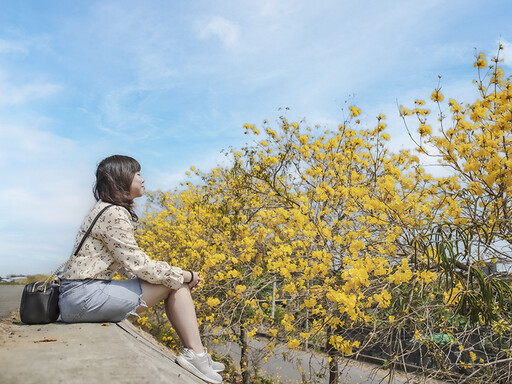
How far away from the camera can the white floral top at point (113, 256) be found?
2.44m

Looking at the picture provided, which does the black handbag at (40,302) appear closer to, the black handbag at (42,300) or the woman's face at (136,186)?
the black handbag at (42,300)

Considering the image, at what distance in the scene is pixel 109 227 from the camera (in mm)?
2449

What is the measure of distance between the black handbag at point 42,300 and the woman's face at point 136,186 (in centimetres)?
22

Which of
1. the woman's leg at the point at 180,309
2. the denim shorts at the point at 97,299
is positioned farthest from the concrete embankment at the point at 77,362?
the woman's leg at the point at 180,309

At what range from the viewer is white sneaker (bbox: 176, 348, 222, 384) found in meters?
2.45

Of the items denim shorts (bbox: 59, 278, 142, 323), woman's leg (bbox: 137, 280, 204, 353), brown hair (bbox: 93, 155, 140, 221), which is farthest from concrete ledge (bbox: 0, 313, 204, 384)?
brown hair (bbox: 93, 155, 140, 221)

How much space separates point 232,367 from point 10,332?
22.8 ft

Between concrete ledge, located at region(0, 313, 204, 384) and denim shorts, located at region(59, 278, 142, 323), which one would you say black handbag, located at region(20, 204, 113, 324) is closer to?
denim shorts, located at region(59, 278, 142, 323)

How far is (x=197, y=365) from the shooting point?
248 cm

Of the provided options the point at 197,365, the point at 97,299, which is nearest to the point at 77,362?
the point at 97,299

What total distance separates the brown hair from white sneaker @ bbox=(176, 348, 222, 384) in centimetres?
88

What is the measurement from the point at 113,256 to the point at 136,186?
444 mm

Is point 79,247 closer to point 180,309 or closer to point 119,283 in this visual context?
point 119,283

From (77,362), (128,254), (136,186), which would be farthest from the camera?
(136,186)
